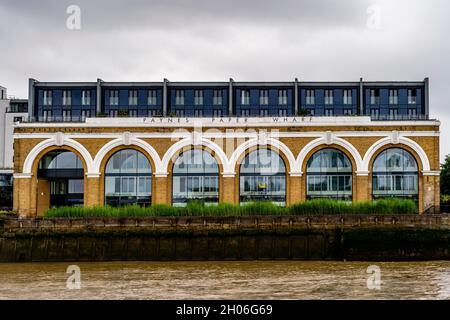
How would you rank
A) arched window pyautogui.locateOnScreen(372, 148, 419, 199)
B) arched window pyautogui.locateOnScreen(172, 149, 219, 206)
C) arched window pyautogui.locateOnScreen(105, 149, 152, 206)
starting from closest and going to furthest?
1. arched window pyautogui.locateOnScreen(372, 148, 419, 199)
2. arched window pyautogui.locateOnScreen(172, 149, 219, 206)
3. arched window pyautogui.locateOnScreen(105, 149, 152, 206)

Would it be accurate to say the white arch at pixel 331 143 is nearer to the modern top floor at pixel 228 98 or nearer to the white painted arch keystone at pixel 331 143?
the white painted arch keystone at pixel 331 143

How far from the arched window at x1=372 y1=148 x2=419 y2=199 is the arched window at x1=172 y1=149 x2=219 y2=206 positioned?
1199cm

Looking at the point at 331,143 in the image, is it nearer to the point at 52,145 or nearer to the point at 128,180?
the point at 128,180

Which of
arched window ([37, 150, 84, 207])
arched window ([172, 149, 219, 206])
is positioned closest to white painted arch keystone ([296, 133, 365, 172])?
arched window ([172, 149, 219, 206])

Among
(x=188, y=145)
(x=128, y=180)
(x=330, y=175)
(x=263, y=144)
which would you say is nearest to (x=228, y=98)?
(x=188, y=145)

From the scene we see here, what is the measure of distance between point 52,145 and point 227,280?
88.6ft

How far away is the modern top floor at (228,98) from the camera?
2625 inches

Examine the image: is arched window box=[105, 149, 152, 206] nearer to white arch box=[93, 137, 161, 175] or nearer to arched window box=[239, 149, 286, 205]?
white arch box=[93, 137, 161, 175]

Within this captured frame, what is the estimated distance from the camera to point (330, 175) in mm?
49625

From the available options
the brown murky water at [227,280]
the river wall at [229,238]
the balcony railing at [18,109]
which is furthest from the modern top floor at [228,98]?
the brown murky water at [227,280]

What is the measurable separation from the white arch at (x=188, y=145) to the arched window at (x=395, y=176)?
1131 cm

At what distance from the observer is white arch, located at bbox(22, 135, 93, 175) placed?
4975 centimetres

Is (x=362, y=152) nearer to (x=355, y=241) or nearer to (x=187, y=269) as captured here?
(x=355, y=241)

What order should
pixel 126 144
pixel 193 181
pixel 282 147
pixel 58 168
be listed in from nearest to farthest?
pixel 282 147
pixel 126 144
pixel 193 181
pixel 58 168
